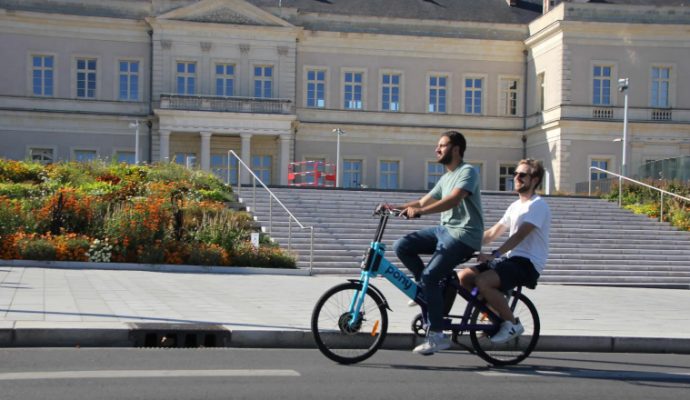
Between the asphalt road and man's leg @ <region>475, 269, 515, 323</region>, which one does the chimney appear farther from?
man's leg @ <region>475, 269, 515, 323</region>

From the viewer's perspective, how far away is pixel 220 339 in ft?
31.9

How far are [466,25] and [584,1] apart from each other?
6.72m

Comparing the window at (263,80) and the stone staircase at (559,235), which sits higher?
the window at (263,80)

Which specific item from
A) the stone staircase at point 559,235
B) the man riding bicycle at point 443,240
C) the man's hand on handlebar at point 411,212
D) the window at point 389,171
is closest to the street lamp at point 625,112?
the stone staircase at point 559,235

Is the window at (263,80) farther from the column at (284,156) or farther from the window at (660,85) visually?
the window at (660,85)

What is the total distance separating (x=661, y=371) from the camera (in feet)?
29.3

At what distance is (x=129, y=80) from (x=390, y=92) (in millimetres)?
14741

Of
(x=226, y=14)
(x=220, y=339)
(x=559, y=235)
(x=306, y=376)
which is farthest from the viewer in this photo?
(x=226, y=14)

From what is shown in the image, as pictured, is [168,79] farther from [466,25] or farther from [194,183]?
[194,183]

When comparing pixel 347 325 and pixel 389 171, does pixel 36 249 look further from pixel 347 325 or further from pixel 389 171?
pixel 389 171

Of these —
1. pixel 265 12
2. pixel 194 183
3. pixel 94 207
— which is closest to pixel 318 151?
pixel 265 12

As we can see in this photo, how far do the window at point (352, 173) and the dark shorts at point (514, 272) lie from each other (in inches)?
1763

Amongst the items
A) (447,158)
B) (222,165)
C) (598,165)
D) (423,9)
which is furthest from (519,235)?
(423,9)

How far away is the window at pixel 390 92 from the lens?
54531mm
